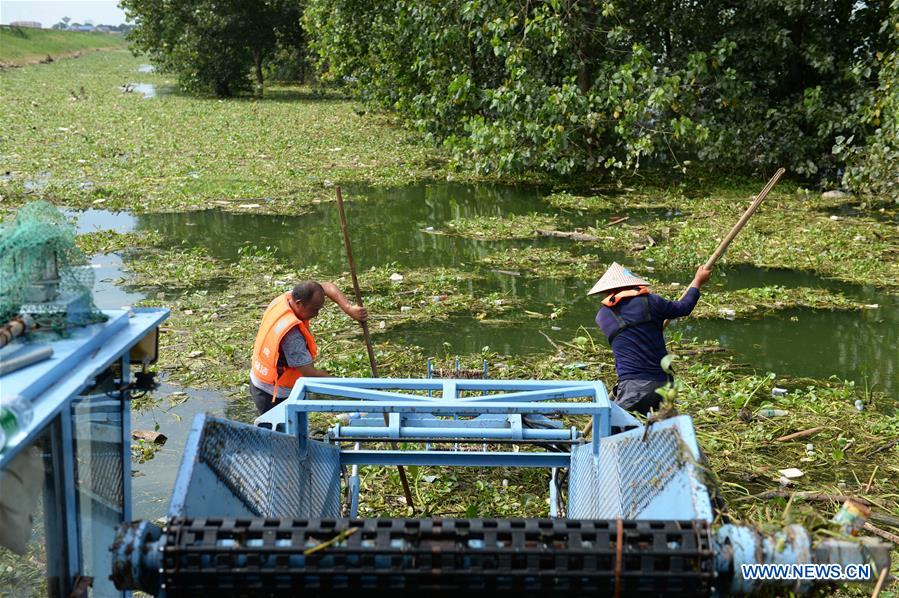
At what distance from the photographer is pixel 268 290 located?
32.6 ft

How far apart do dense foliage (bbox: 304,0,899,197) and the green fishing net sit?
39.1 ft

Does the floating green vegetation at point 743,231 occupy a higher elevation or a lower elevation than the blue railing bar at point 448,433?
higher

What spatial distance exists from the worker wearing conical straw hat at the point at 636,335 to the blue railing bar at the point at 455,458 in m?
1.36

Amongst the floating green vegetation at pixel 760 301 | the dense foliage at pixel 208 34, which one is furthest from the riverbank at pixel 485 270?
the dense foliage at pixel 208 34

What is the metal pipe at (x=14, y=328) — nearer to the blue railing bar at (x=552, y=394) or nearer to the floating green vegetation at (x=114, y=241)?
the blue railing bar at (x=552, y=394)

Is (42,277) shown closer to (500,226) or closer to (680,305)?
(680,305)

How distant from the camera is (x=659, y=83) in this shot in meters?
14.8

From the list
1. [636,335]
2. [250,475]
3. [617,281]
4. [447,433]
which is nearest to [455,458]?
[447,433]

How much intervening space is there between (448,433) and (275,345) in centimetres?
155

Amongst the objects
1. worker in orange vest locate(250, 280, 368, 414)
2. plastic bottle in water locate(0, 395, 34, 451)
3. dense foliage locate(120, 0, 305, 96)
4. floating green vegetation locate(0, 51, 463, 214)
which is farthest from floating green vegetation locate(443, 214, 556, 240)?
dense foliage locate(120, 0, 305, 96)

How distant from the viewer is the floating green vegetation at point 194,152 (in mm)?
15172

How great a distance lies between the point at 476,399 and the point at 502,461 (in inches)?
→ 18.0

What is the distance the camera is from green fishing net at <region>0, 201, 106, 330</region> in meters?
3.03

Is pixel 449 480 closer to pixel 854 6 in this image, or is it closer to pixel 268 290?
pixel 268 290
